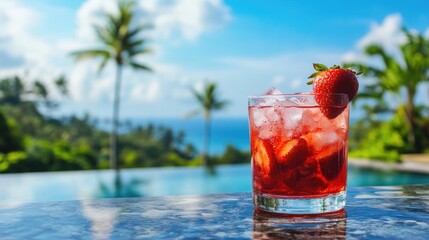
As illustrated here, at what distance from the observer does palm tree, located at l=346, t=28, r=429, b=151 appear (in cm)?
1444

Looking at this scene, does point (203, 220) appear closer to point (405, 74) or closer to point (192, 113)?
point (405, 74)

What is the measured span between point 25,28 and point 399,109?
37.3m

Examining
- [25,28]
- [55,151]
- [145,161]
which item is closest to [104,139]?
[145,161]

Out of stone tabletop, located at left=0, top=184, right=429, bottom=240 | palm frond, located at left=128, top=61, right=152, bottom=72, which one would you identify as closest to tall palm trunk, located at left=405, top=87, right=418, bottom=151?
palm frond, located at left=128, top=61, right=152, bottom=72

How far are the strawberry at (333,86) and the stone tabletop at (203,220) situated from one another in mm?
218

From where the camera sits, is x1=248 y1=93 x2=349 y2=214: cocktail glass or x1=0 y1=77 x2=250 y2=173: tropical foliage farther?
x1=0 y1=77 x2=250 y2=173: tropical foliage

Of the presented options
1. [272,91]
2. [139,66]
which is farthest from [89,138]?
[272,91]

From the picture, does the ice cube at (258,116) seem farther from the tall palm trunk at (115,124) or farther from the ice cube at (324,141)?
the tall palm trunk at (115,124)

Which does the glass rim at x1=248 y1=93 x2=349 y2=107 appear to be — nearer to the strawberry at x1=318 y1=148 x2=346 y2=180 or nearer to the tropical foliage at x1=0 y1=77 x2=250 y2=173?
the strawberry at x1=318 y1=148 x2=346 y2=180

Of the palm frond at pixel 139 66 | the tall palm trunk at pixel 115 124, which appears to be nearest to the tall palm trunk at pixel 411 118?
the palm frond at pixel 139 66

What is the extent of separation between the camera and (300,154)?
1.13 meters

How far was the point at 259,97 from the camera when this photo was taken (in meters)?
1.21

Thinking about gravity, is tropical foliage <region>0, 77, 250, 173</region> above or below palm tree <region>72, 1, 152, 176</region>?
below

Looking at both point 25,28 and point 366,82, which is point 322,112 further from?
point 25,28
